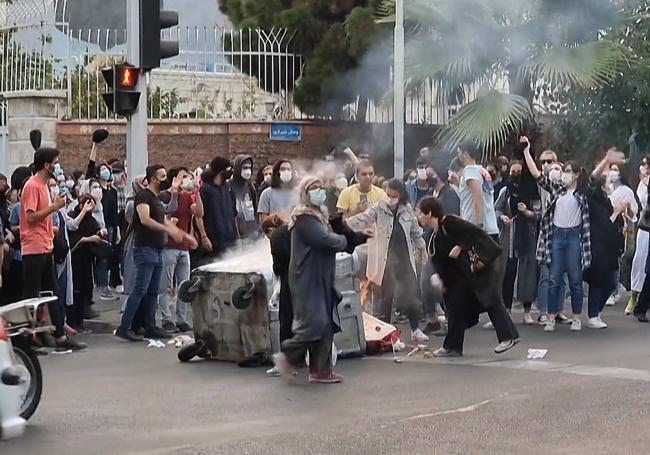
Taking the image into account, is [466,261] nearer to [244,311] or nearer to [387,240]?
[387,240]

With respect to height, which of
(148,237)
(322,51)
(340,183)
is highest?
(322,51)

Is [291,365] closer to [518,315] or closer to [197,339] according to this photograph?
[197,339]

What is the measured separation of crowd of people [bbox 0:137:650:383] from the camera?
11.6 m

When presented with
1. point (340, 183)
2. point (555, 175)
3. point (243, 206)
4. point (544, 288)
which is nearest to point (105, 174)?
point (243, 206)

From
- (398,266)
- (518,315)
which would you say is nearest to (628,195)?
(518,315)

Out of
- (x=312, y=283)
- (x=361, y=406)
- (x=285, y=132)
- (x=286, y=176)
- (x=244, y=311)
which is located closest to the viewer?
(x=361, y=406)

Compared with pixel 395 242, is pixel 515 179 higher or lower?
higher

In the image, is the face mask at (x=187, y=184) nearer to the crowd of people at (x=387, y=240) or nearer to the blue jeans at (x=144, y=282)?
the crowd of people at (x=387, y=240)

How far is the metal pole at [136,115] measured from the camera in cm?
1479

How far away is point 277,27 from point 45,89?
4.07 m

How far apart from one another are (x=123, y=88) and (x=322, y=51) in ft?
28.4

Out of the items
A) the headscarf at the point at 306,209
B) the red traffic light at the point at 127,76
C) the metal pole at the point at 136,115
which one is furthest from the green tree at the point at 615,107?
the headscarf at the point at 306,209

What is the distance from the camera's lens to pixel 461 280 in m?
11.7

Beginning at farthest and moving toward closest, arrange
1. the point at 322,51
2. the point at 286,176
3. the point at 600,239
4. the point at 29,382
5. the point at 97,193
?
1. the point at 322,51
2. the point at 97,193
3. the point at 286,176
4. the point at 600,239
5. the point at 29,382
